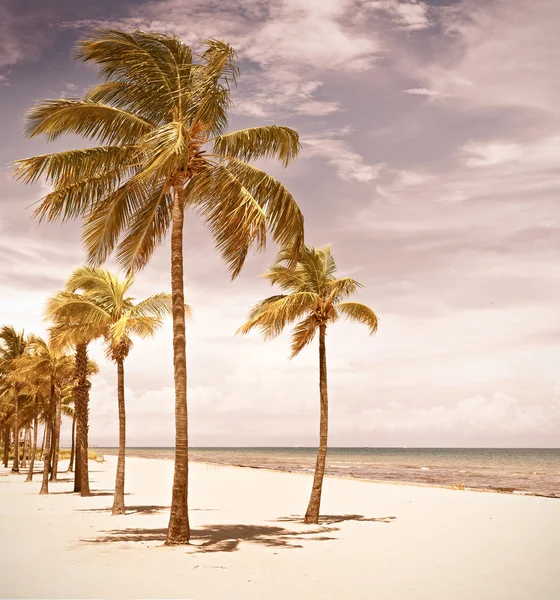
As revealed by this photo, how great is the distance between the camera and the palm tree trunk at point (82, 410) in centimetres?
2534

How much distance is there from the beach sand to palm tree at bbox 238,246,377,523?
287cm

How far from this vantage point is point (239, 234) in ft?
43.1

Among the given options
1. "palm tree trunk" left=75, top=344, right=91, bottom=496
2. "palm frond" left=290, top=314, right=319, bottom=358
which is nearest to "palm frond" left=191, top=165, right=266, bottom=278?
"palm frond" left=290, top=314, right=319, bottom=358

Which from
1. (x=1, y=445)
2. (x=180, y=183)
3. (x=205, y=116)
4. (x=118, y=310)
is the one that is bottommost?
(x=1, y=445)

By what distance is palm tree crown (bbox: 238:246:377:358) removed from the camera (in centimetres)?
1697

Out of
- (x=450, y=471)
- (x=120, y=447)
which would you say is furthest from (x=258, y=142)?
(x=450, y=471)

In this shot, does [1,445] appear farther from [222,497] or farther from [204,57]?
[204,57]

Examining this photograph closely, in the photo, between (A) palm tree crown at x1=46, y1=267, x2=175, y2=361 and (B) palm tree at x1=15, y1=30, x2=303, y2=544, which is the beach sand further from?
(A) palm tree crown at x1=46, y1=267, x2=175, y2=361

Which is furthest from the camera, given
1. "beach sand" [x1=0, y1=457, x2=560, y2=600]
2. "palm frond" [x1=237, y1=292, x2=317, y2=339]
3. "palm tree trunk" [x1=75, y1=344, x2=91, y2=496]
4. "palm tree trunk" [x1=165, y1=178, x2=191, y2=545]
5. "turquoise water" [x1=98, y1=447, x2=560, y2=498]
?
"turquoise water" [x1=98, y1=447, x2=560, y2=498]

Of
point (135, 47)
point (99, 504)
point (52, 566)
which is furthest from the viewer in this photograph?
point (99, 504)

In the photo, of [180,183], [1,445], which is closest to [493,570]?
[180,183]

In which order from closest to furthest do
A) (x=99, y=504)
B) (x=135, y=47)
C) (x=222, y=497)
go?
(x=135, y=47) < (x=99, y=504) < (x=222, y=497)

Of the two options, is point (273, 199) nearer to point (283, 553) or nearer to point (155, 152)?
point (155, 152)

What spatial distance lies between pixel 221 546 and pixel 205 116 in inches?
357
